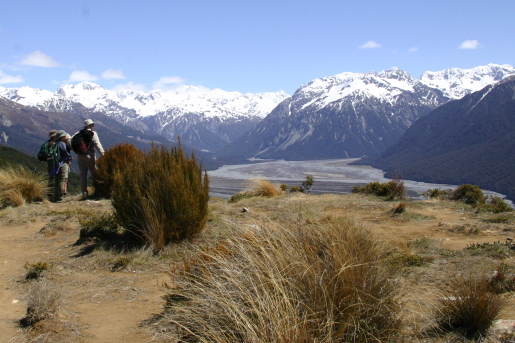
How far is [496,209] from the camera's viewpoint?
34.0 feet

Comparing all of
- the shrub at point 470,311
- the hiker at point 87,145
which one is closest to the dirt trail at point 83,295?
the shrub at point 470,311

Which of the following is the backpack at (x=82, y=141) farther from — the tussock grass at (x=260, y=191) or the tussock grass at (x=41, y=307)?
the tussock grass at (x=41, y=307)

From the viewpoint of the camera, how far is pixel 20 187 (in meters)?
11.7

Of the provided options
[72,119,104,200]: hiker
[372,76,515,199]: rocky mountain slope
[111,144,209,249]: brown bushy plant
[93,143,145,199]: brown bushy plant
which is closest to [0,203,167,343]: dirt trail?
[111,144,209,249]: brown bushy plant

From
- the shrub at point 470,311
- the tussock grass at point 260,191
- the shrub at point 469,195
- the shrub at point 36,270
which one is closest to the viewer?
the shrub at point 470,311

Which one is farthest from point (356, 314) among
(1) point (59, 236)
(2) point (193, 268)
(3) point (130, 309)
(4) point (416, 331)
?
(1) point (59, 236)

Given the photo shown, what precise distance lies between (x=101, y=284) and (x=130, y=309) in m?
1.03

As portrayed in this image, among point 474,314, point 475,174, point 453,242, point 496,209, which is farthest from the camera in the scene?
point 475,174

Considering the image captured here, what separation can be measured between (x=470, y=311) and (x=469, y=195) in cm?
1097

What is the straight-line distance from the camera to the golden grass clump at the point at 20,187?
11273mm

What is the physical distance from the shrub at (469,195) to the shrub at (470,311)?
398 inches

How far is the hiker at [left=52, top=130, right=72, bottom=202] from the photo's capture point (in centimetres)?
1225

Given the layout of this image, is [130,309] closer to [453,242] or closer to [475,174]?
[453,242]

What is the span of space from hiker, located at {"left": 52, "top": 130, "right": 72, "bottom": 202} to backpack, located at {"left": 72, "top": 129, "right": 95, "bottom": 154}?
31cm
